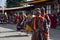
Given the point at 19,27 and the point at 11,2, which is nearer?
the point at 19,27

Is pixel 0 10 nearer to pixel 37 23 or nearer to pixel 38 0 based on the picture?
pixel 38 0

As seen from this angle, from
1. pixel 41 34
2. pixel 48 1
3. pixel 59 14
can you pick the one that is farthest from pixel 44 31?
pixel 48 1

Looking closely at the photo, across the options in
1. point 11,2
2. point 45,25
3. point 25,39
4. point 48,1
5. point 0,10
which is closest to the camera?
point 45,25

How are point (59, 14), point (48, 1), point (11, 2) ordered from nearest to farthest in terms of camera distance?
1. point (59, 14)
2. point (48, 1)
3. point (11, 2)

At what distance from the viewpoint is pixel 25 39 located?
15.2 metres

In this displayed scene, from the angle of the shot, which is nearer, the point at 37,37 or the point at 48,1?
the point at 37,37

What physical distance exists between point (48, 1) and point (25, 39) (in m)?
19.1

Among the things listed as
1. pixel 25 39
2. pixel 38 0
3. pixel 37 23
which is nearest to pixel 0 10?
pixel 38 0

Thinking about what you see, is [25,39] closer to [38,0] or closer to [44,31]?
[44,31]

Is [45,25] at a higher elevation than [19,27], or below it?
higher

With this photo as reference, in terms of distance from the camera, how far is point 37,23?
9.36 metres

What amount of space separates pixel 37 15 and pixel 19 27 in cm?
1310

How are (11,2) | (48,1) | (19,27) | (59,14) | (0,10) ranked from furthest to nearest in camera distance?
(11,2)
(0,10)
(48,1)
(59,14)
(19,27)

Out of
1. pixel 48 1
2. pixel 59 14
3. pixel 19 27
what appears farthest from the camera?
pixel 48 1
